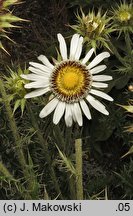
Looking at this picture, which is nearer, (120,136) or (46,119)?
(46,119)

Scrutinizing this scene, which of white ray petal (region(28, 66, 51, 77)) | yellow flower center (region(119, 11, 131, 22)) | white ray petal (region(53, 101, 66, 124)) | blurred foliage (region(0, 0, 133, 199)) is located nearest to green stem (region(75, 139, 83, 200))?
blurred foliage (region(0, 0, 133, 199))

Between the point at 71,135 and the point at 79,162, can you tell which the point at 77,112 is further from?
the point at 71,135

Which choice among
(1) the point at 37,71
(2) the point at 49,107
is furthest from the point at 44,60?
(2) the point at 49,107

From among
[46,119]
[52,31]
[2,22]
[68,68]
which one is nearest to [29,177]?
[46,119]

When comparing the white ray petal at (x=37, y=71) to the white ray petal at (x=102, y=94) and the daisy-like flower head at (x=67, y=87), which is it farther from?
the white ray petal at (x=102, y=94)

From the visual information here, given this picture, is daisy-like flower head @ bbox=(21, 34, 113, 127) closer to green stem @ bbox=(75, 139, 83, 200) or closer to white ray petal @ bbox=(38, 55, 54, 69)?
white ray petal @ bbox=(38, 55, 54, 69)

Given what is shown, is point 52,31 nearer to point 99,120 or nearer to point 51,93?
point 99,120
